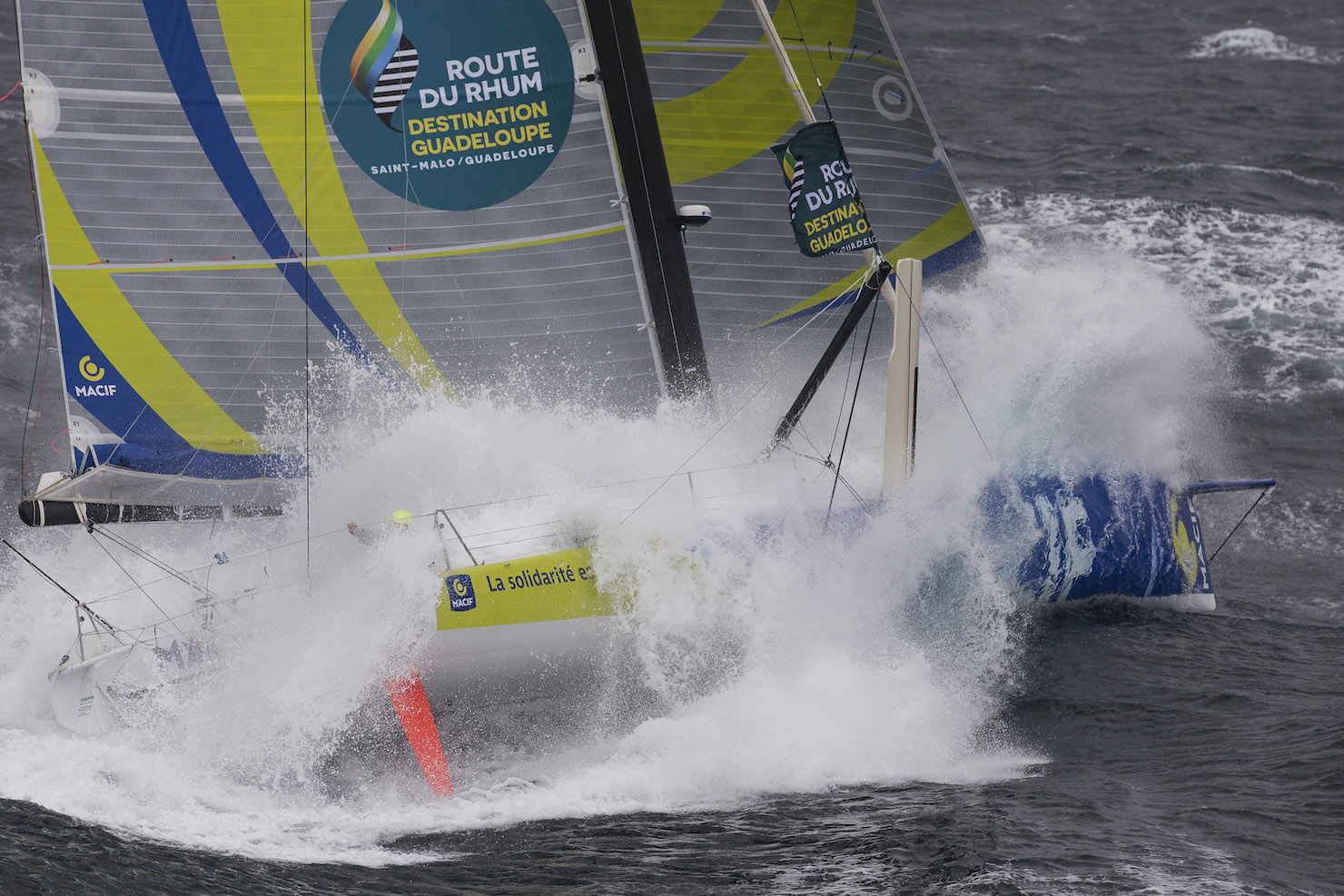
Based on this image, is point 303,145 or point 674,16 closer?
point 303,145

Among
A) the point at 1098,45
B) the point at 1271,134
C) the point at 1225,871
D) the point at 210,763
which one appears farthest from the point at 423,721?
the point at 1098,45

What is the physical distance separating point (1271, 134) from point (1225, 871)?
588 inches

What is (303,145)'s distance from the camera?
365 inches

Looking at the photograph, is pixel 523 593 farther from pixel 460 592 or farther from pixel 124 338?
pixel 124 338

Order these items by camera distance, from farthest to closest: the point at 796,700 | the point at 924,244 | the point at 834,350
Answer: the point at 924,244
the point at 834,350
the point at 796,700

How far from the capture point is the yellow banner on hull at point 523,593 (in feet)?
25.4

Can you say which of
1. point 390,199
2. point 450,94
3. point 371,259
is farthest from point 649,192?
point 371,259

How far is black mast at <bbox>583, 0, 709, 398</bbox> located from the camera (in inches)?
350

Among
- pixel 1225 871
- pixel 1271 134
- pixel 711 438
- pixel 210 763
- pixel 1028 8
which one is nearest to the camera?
pixel 1225 871

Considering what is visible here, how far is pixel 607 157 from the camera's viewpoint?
9141 mm

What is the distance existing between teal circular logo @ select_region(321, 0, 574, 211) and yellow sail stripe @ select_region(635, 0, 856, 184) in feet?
2.86

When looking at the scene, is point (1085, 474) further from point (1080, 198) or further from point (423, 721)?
point (1080, 198)

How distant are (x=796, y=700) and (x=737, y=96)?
4297mm

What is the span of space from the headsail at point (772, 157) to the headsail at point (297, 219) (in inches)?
35.3
